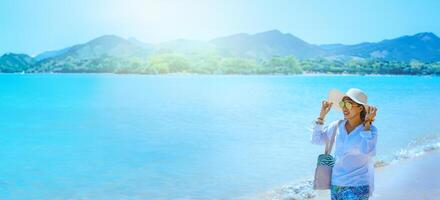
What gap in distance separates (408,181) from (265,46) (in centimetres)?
9411

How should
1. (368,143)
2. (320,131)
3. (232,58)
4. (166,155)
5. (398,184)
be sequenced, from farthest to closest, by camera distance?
1. (232,58)
2. (166,155)
3. (398,184)
4. (320,131)
5. (368,143)

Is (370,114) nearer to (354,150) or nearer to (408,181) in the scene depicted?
(354,150)

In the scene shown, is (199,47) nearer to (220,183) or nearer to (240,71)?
(240,71)

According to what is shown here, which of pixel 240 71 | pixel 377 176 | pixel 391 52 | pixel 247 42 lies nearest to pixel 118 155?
pixel 377 176


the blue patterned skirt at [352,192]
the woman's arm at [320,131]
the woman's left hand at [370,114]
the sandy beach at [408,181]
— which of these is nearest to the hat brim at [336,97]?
the woman's arm at [320,131]

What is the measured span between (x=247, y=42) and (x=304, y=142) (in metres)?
87.9

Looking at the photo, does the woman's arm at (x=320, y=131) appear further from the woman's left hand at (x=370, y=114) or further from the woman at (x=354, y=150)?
the woman's left hand at (x=370, y=114)

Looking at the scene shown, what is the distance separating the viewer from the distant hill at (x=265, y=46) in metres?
93.9

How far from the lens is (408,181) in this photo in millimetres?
5609

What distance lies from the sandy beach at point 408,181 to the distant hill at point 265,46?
276 ft

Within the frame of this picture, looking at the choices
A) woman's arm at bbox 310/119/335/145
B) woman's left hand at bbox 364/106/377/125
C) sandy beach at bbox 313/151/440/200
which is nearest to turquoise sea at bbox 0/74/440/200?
sandy beach at bbox 313/151/440/200

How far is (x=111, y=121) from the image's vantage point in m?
21.0

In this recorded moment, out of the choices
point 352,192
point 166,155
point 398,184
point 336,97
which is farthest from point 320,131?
point 166,155

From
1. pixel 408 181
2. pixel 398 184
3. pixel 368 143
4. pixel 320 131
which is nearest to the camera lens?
pixel 368 143
